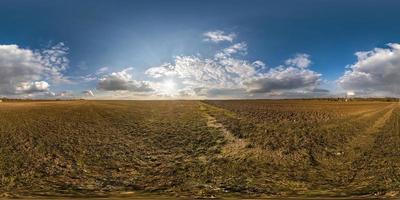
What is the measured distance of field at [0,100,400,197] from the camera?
17.3 meters

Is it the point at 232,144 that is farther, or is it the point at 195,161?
the point at 232,144

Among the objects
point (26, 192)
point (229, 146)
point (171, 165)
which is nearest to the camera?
point (26, 192)

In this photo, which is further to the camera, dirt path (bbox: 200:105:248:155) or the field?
dirt path (bbox: 200:105:248:155)

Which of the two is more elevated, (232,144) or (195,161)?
(232,144)

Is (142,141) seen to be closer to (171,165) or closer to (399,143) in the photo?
(171,165)

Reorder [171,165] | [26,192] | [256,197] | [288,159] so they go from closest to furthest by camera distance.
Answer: [256,197], [26,192], [171,165], [288,159]

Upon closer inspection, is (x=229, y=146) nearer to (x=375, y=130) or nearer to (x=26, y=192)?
(x=26, y=192)

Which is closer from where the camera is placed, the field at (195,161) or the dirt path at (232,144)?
the field at (195,161)

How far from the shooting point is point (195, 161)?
2341 centimetres

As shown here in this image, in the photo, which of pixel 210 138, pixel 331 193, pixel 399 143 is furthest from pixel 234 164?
pixel 399 143

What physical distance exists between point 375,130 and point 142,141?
838 inches

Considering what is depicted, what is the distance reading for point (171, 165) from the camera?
2238 cm

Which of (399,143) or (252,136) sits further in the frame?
(252,136)

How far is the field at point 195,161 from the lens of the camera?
1733 cm
